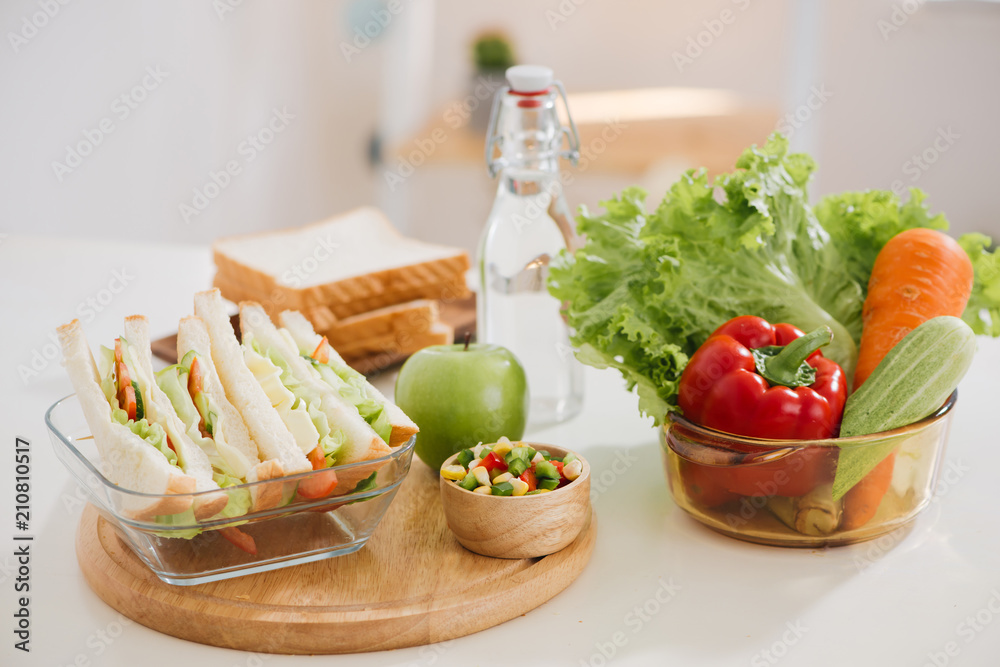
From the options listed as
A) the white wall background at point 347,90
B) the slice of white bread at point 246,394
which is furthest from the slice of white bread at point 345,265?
the white wall background at point 347,90

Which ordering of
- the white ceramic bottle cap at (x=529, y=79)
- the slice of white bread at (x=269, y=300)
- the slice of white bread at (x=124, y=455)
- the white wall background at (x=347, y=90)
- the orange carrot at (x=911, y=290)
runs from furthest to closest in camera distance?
the white wall background at (x=347, y=90), the slice of white bread at (x=269, y=300), the white ceramic bottle cap at (x=529, y=79), the orange carrot at (x=911, y=290), the slice of white bread at (x=124, y=455)

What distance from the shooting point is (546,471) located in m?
1.05

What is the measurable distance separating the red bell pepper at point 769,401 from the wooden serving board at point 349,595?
0.73 feet

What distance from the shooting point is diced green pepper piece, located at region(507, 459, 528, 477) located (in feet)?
3.44

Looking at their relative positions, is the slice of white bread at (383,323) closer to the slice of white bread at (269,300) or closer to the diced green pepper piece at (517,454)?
the slice of white bread at (269,300)

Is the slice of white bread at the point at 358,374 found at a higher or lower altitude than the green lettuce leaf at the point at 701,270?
lower

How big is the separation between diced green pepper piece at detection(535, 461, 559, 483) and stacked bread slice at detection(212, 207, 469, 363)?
741mm

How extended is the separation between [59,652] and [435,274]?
109cm

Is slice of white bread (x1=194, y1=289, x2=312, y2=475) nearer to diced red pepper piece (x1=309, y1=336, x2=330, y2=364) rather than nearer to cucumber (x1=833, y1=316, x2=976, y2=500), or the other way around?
diced red pepper piece (x1=309, y1=336, x2=330, y2=364)

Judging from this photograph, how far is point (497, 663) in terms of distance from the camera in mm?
913

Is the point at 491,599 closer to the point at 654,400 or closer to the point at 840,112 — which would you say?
the point at 654,400

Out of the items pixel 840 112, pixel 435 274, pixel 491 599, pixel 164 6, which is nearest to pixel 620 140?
pixel 840 112

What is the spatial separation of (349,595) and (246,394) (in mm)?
279

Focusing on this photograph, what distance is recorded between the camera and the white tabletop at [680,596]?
0.92m
